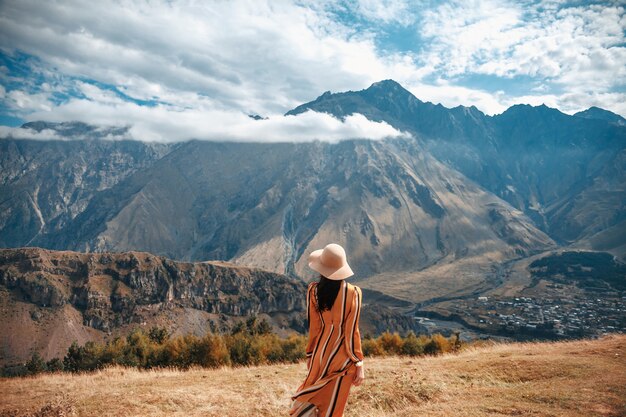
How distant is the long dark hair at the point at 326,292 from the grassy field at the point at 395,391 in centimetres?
570

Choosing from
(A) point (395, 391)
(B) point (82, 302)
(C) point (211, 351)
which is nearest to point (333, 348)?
(A) point (395, 391)

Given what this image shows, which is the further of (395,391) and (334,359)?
(395,391)

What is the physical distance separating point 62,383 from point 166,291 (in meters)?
189

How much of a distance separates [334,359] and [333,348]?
21 centimetres

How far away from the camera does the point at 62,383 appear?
16.9 m

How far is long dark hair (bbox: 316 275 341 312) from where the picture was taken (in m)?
7.92

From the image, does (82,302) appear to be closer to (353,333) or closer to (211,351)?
(211,351)

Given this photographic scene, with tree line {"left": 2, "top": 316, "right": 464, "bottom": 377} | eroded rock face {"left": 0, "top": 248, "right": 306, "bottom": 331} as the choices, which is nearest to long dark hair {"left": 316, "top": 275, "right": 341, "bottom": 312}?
tree line {"left": 2, "top": 316, "right": 464, "bottom": 377}

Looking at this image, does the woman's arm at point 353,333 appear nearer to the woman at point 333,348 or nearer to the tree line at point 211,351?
the woman at point 333,348

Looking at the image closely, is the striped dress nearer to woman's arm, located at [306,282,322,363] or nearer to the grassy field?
woman's arm, located at [306,282,322,363]

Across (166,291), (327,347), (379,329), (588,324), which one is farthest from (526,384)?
(588,324)

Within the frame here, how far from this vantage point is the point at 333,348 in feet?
26.2

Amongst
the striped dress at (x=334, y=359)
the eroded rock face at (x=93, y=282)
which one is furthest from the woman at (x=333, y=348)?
the eroded rock face at (x=93, y=282)

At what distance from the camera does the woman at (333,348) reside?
7.83 meters
